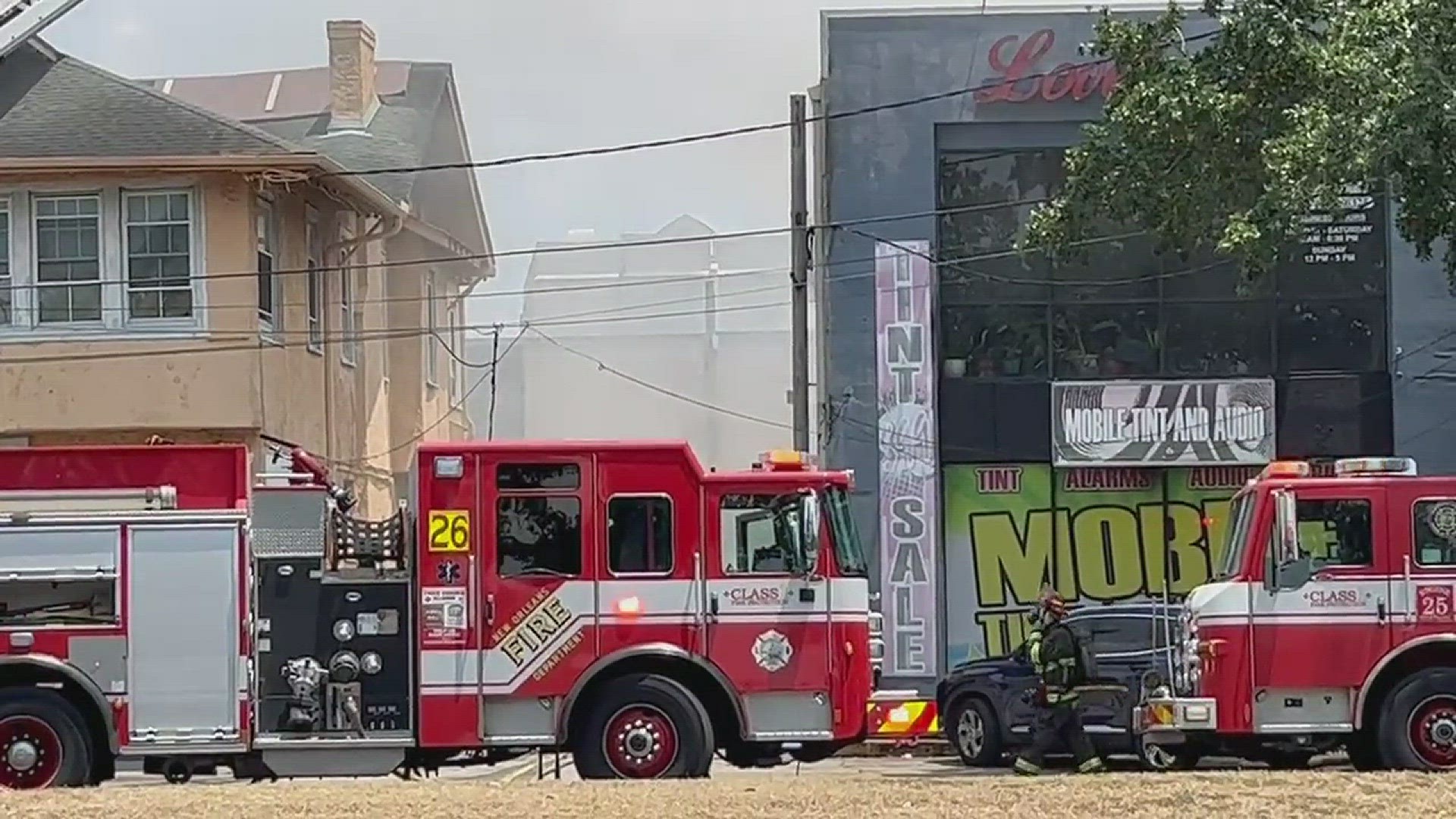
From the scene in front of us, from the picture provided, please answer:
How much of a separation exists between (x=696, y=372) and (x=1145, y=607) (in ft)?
93.0

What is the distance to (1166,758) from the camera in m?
18.3

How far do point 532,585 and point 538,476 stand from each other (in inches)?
29.5

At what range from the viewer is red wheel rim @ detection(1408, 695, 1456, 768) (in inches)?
607

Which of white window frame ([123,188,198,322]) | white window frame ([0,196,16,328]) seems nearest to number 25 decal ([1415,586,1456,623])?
white window frame ([123,188,198,322])

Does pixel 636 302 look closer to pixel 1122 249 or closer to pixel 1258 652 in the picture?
pixel 1122 249

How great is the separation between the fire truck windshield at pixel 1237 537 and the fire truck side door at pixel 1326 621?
0.29 meters

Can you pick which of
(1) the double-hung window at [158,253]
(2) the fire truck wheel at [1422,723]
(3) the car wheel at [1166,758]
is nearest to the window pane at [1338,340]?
(3) the car wheel at [1166,758]

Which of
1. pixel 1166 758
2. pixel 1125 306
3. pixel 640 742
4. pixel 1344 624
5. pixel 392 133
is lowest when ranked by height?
pixel 1166 758

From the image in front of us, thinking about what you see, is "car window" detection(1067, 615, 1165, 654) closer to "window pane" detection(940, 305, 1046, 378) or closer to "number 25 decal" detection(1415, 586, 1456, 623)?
"number 25 decal" detection(1415, 586, 1456, 623)

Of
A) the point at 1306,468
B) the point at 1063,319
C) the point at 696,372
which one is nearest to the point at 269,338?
the point at 1063,319

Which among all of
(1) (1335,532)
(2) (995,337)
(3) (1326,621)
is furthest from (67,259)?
(3) (1326,621)

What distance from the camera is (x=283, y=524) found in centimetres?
1537

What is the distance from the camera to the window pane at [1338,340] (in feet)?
90.0

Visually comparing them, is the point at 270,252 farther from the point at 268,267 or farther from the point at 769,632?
the point at 769,632
